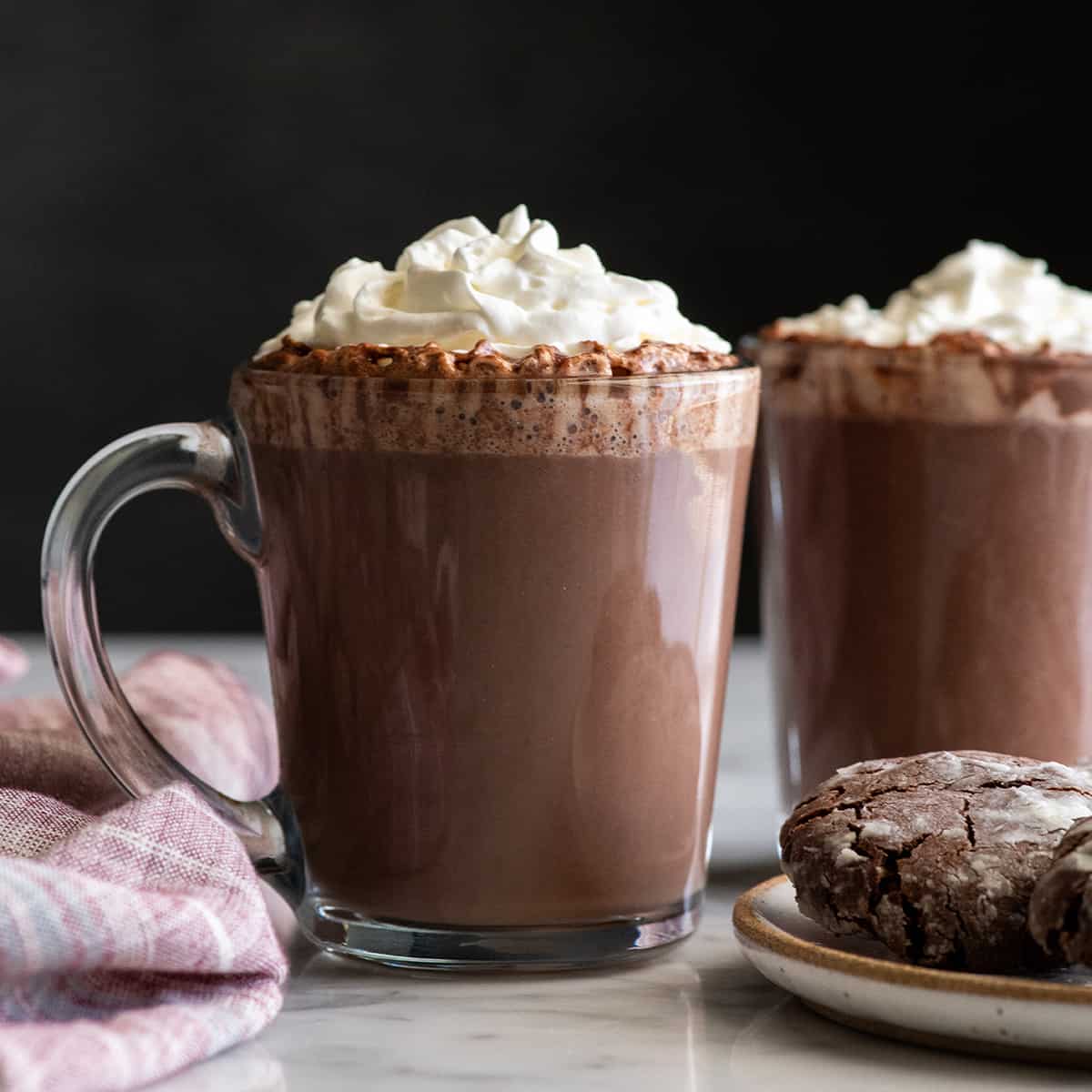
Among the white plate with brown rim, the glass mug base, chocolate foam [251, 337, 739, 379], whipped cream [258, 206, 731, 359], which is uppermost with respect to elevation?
whipped cream [258, 206, 731, 359]

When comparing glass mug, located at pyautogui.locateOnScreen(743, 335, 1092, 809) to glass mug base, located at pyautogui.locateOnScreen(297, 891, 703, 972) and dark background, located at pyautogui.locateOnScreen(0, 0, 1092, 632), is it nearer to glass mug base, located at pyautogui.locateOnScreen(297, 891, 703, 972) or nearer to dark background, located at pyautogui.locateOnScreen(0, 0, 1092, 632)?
glass mug base, located at pyautogui.locateOnScreen(297, 891, 703, 972)

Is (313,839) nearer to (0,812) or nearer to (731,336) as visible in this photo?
(0,812)

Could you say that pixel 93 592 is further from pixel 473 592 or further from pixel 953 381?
pixel 953 381

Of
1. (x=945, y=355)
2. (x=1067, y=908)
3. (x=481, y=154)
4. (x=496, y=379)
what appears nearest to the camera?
(x=1067, y=908)

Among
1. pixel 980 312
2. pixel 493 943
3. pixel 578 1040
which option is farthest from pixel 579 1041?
pixel 980 312

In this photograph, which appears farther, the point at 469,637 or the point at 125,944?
the point at 469,637

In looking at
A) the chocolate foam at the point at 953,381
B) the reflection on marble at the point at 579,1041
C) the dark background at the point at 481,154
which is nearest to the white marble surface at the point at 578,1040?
the reflection on marble at the point at 579,1041

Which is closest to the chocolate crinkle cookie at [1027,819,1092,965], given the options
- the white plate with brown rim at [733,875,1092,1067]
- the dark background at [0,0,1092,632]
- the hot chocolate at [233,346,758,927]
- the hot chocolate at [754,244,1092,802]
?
the white plate with brown rim at [733,875,1092,1067]
